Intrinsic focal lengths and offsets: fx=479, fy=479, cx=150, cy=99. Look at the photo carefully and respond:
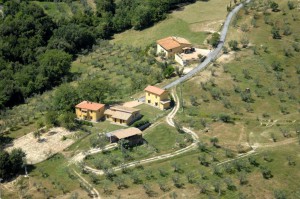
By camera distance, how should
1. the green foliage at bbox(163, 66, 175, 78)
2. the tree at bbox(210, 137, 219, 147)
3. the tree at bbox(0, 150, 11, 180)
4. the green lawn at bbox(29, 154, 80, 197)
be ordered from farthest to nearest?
the green foliage at bbox(163, 66, 175, 78) → the tree at bbox(210, 137, 219, 147) → the tree at bbox(0, 150, 11, 180) → the green lawn at bbox(29, 154, 80, 197)

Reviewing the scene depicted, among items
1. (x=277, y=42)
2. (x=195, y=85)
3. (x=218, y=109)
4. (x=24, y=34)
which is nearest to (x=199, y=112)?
(x=218, y=109)

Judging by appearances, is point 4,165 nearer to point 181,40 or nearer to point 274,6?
point 181,40

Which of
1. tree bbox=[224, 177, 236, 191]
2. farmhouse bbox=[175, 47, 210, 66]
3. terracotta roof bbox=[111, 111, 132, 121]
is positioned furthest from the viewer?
farmhouse bbox=[175, 47, 210, 66]

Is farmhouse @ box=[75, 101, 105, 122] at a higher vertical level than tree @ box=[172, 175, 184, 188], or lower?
higher

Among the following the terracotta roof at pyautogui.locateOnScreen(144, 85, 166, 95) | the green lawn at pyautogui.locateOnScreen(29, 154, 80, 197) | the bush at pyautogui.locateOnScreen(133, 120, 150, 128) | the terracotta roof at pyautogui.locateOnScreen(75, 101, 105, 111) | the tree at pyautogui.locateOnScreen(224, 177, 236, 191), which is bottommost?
the tree at pyautogui.locateOnScreen(224, 177, 236, 191)

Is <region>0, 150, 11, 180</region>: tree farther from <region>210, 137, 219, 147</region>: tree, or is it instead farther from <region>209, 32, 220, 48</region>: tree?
<region>209, 32, 220, 48</region>: tree

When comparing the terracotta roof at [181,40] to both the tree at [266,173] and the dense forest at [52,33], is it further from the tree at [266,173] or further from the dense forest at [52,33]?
the tree at [266,173]

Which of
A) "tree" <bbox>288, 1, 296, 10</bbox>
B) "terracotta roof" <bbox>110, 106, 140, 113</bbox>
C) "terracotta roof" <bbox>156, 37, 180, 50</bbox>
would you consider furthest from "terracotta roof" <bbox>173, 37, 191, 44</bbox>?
"terracotta roof" <bbox>110, 106, 140, 113</bbox>
